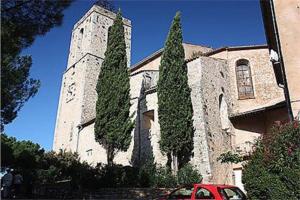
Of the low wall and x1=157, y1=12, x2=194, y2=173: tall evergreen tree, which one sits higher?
x1=157, y1=12, x2=194, y2=173: tall evergreen tree

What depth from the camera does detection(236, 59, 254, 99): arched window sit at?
25.0m

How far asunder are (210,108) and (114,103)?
631 cm

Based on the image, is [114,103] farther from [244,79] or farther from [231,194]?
[231,194]

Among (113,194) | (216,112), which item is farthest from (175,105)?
(113,194)

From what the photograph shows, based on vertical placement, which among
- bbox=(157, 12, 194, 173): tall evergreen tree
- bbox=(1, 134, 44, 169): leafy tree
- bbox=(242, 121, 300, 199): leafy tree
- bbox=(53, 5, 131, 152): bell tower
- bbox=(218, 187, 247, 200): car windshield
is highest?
bbox=(53, 5, 131, 152): bell tower

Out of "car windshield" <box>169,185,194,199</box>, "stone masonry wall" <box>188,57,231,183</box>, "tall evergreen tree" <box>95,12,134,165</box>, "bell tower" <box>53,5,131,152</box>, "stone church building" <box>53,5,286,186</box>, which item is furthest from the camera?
"bell tower" <box>53,5,131,152</box>

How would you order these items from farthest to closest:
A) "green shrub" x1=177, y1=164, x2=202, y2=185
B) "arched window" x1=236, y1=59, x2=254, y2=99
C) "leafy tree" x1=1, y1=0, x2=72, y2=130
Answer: "arched window" x1=236, y1=59, x2=254, y2=99
"green shrub" x1=177, y1=164, x2=202, y2=185
"leafy tree" x1=1, y1=0, x2=72, y2=130

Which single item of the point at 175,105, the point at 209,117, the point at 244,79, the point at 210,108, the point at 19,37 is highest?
the point at 244,79

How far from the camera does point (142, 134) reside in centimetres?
2381

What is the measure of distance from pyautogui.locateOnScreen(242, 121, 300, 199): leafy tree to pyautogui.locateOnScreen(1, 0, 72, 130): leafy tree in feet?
23.4

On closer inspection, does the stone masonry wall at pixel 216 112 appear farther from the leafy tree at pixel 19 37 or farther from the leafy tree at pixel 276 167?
the leafy tree at pixel 19 37

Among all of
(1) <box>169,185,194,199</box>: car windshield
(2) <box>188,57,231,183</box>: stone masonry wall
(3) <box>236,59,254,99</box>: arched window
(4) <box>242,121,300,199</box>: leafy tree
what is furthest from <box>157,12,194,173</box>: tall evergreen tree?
(1) <box>169,185,194,199</box>: car windshield

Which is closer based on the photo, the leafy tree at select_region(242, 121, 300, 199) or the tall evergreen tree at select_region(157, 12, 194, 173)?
the leafy tree at select_region(242, 121, 300, 199)

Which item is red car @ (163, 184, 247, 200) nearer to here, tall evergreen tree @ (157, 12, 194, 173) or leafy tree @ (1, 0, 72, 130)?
leafy tree @ (1, 0, 72, 130)
